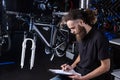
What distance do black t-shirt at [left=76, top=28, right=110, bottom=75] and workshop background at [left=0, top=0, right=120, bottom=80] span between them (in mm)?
971

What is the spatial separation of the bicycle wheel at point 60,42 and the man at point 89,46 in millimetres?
2126

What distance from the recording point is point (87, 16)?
1699mm

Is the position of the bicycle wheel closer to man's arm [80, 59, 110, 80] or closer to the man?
the man

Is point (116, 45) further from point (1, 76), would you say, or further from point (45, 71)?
point (1, 76)

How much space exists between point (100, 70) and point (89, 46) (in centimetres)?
22

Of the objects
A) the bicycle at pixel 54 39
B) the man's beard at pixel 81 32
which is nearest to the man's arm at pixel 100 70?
the man's beard at pixel 81 32

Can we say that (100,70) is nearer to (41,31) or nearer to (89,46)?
(89,46)

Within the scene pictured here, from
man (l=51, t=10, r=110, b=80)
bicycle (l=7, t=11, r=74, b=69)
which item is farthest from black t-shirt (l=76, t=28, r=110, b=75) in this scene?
bicycle (l=7, t=11, r=74, b=69)

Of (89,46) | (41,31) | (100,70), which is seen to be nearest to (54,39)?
(41,31)

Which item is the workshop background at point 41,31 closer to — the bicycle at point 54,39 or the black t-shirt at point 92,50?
the bicycle at point 54,39

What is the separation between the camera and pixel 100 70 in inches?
62.6

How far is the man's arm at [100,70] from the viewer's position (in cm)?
159

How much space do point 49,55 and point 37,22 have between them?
73cm

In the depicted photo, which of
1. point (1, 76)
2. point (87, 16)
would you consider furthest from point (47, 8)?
point (87, 16)
